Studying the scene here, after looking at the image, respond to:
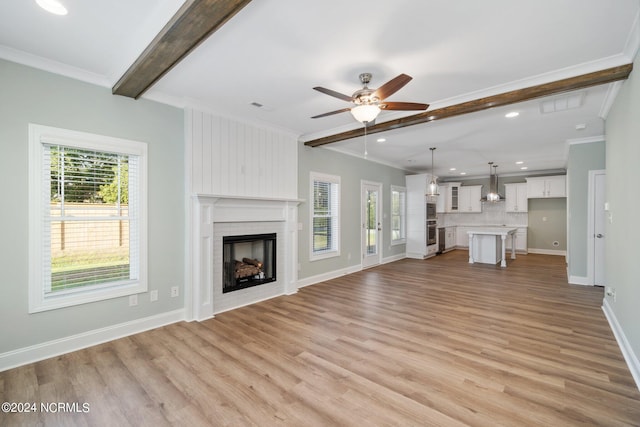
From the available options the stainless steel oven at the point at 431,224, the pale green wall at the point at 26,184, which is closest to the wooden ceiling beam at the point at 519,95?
the pale green wall at the point at 26,184

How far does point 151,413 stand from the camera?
197cm

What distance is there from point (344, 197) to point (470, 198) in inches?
233

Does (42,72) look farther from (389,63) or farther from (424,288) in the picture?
(424,288)

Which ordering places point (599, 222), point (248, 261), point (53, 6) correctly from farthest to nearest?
point (599, 222), point (248, 261), point (53, 6)

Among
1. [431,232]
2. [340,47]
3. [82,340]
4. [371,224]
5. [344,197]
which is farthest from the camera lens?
[431,232]

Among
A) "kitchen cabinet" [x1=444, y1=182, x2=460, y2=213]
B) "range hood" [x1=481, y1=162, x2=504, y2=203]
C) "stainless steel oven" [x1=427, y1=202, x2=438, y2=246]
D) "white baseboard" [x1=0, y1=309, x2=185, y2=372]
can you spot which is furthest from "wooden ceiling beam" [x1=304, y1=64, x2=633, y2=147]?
"kitchen cabinet" [x1=444, y1=182, x2=460, y2=213]

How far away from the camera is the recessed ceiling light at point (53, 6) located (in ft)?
6.42

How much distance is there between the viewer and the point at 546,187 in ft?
28.3

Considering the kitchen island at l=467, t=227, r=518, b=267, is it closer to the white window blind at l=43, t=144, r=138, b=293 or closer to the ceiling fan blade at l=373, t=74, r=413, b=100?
the ceiling fan blade at l=373, t=74, r=413, b=100

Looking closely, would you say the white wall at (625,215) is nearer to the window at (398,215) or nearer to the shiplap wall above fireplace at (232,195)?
the shiplap wall above fireplace at (232,195)

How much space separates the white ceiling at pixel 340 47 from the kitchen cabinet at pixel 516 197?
596 centimetres

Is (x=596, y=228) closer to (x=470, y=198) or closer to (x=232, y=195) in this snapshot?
(x=470, y=198)

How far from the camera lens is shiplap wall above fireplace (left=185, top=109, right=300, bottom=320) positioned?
3.67 m

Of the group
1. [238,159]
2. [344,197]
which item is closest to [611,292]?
[344,197]
